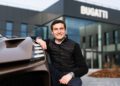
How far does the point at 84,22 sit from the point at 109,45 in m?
5.88

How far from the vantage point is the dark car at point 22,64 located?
1.95m

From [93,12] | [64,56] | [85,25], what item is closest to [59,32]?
[64,56]

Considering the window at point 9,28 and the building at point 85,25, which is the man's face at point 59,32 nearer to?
the building at point 85,25

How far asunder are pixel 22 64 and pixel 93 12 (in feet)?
107

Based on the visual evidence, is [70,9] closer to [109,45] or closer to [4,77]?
[109,45]

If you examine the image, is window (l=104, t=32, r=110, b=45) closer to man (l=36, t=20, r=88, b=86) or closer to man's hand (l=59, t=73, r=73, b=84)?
man (l=36, t=20, r=88, b=86)

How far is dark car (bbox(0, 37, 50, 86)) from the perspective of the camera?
1.95m

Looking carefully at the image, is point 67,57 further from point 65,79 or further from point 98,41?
point 98,41

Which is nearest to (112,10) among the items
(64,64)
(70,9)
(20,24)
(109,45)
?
(109,45)

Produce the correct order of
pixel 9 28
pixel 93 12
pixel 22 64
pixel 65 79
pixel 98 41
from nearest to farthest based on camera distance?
pixel 22 64 < pixel 65 79 < pixel 93 12 < pixel 98 41 < pixel 9 28

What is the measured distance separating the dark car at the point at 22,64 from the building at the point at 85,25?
28.6m

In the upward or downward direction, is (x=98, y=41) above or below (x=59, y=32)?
below

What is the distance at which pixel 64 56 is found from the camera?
2.70m

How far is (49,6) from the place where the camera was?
3369 centimetres
